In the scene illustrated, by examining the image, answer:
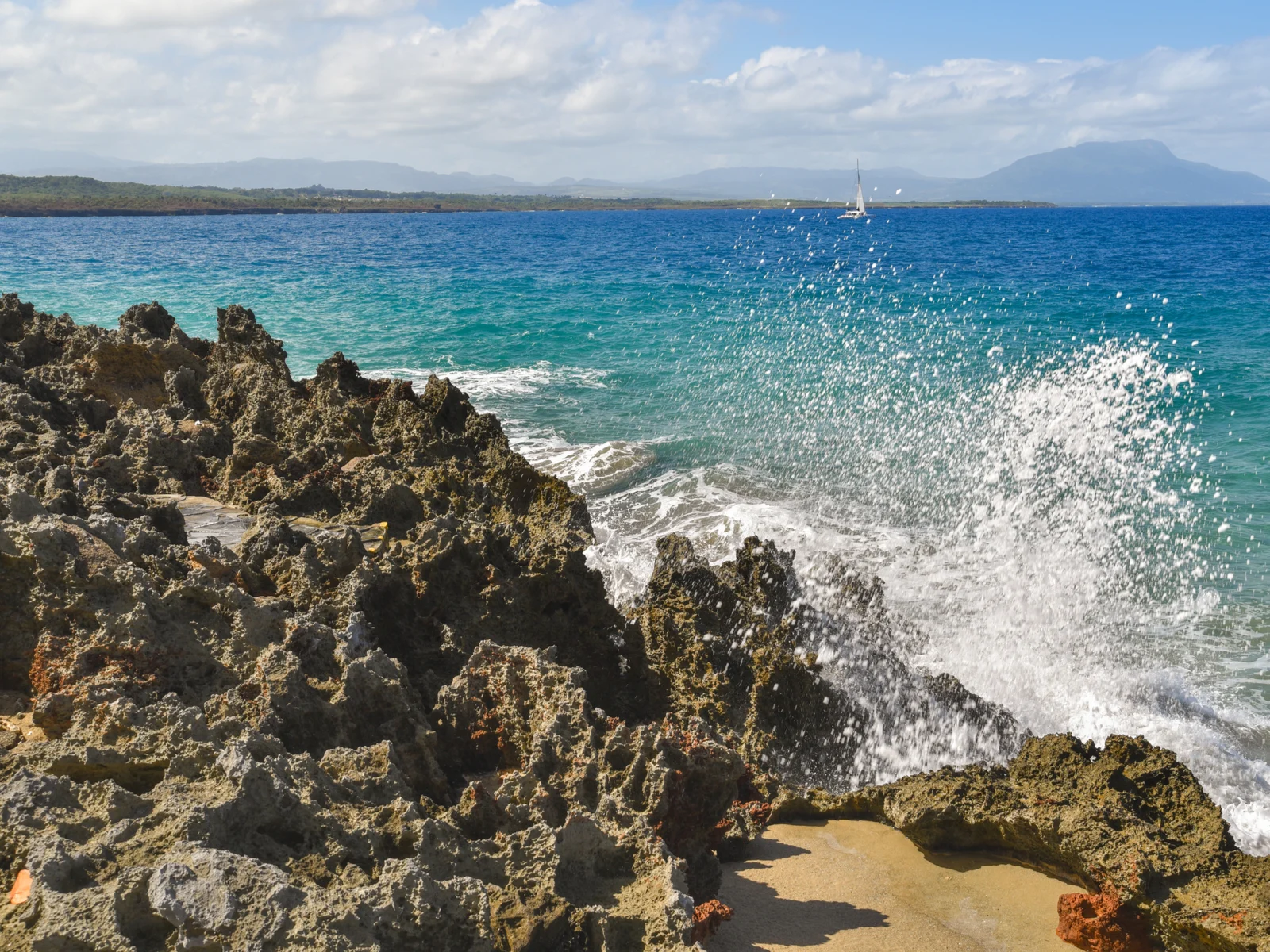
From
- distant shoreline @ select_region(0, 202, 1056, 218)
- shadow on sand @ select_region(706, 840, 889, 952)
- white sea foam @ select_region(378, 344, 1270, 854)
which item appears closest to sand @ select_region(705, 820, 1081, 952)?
shadow on sand @ select_region(706, 840, 889, 952)

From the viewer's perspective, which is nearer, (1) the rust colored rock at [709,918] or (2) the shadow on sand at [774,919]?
(1) the rust colored rock at [709,918]

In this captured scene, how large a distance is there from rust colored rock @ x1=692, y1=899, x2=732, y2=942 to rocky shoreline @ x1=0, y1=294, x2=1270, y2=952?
1 centimetres

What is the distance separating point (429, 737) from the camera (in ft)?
13.9

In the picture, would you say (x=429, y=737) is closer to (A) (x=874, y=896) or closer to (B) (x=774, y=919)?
(B) (x=774, y=919)

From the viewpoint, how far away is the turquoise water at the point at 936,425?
27.1ft

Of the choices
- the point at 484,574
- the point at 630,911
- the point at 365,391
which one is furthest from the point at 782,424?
the point at 630,911

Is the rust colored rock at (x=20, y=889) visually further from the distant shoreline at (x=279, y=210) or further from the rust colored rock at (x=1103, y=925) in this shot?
the distant shoreline at (x=279, y=210)

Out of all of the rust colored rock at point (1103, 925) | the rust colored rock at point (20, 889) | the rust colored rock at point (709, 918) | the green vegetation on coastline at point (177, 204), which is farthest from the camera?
the green vegetation on coastline at point (177, 204)

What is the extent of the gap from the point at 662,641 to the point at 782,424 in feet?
34.1

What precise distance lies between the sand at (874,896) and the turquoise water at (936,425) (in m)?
1.39

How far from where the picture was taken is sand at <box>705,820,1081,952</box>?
3910 mm

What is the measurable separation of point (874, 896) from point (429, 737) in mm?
2219

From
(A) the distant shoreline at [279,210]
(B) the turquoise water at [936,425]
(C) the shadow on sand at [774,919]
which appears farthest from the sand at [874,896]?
(A) the distant shoreline at [279,210]

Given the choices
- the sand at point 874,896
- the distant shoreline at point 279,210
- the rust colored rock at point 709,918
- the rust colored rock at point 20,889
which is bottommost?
the sand at point 874,896
